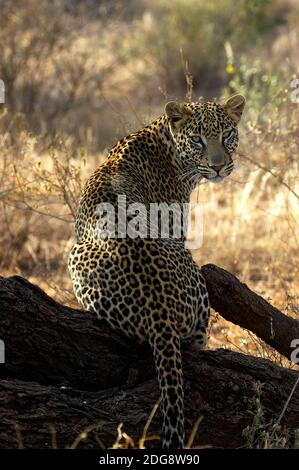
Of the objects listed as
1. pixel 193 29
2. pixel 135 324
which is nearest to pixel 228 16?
pixel 193 29

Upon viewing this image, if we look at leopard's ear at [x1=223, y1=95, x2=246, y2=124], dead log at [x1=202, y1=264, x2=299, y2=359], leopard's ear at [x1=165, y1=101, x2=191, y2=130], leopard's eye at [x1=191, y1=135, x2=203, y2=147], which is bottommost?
dead log at [x1=202, y1=264, x2=299, y2=359]

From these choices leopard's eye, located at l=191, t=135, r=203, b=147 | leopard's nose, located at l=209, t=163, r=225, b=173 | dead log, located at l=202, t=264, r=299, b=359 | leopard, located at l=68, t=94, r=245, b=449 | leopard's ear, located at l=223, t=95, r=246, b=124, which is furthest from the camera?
leopard's ear, located at l=223, t=95, r=246, b=124

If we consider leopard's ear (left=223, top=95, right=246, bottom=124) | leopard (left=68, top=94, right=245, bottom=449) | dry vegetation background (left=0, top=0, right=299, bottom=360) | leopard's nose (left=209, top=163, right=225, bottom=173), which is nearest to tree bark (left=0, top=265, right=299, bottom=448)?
leopard (left=68, top=94, right=245, bottom=449)

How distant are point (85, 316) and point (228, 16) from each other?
15.3 metres

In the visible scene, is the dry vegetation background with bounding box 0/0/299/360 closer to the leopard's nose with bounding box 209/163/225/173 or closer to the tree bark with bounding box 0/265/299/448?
the leopard's nose with bounding box 209/163/225/173

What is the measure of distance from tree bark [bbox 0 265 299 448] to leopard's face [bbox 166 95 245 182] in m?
1.74

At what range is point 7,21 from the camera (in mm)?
14203

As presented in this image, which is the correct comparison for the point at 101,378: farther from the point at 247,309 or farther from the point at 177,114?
the point at 177,114

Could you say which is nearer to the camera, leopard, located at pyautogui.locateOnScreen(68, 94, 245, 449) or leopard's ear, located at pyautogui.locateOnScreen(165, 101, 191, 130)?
leopard, located at pyautogui.locateOnScreen(68, 94, 245, 449)

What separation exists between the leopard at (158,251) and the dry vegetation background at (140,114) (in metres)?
0.78

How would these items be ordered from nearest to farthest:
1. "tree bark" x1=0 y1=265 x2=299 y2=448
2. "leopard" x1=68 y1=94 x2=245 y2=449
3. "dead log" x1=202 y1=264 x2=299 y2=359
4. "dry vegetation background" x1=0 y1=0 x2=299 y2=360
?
"tree bark" x1=0 y1=265 x2=299 y2=448 < "leopard" x1=68 y1=94 x2=245 y2=449 < "dead log" x1=202 y1=264 x2=299 y2=359 < "dry vegetation background" x1=0 y1=0 x2=299 y2=360

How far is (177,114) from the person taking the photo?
7023 mm

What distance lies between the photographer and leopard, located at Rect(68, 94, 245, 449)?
17.0 ft

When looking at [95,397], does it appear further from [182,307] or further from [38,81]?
[38,81]
